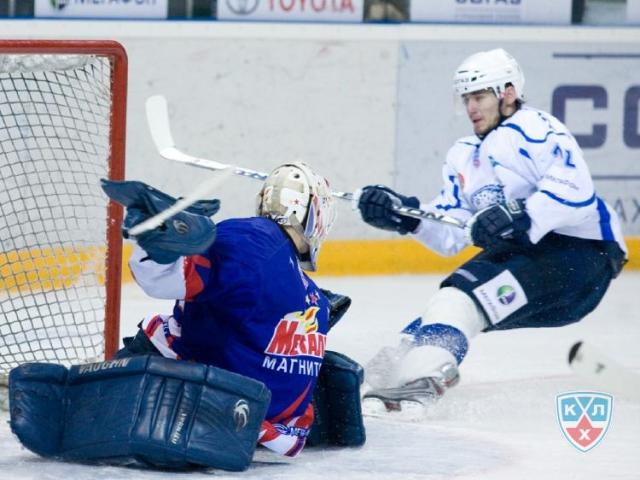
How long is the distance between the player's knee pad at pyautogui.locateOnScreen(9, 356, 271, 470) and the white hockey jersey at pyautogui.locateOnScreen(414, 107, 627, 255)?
154 centimetres

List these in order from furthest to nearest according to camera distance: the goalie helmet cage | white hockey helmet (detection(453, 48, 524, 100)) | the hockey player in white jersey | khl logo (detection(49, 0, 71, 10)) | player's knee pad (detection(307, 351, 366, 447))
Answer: khl logo (detection(49, 0, 71, 10)) → white hockey helmet (detection(453, 48, 524, 100)) → the hockey player in white jersey → the goalie helmet cage → player's knee pad (detection(307, 351, 366, 447))

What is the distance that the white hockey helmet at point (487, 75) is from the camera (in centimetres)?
488

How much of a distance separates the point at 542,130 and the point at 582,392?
0.75m

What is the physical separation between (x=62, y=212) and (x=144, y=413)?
4.94 ft

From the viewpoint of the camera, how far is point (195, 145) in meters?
6.41

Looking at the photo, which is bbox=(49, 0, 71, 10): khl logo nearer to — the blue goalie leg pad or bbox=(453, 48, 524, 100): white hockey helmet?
bbox=(453, 48, 524, 100): white hockey helmet

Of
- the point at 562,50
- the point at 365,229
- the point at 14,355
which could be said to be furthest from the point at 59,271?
the point at 562,50

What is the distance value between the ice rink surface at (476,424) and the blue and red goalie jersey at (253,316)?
0.43 ft

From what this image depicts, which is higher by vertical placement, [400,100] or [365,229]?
A: [400,100]

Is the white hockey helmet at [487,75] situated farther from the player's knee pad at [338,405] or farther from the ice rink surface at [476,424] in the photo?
the player's knee pad at [338,405]

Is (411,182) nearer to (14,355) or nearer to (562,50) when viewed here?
(562,50)

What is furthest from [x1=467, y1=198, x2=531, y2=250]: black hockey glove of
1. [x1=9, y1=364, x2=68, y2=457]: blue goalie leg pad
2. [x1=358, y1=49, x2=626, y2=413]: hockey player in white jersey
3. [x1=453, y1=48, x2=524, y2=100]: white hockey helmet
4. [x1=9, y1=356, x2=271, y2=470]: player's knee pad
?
[x1=9, y1=364, x2=68, y2=457]: blue goalie leg pad

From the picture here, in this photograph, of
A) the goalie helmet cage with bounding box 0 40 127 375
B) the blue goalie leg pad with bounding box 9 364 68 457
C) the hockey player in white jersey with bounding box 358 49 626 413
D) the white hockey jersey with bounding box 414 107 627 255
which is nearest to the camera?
the blue goalie leg pad with bounding box 9 364 68 457

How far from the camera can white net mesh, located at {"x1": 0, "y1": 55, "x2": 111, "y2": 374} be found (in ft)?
14.5
